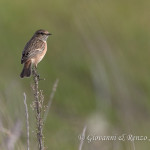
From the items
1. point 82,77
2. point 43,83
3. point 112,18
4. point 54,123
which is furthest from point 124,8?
point 54,123

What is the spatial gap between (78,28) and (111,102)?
3.27 metres

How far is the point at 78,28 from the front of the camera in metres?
21.3

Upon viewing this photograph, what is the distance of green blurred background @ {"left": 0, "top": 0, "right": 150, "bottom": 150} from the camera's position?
58.3ft

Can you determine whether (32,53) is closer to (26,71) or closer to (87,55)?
(26,71)

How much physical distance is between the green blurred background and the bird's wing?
8361 millimetres

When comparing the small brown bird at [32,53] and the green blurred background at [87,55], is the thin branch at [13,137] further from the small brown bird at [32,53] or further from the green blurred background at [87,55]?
the green blurred background at [87,55]

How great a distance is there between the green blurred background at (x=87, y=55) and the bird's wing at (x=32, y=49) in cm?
836

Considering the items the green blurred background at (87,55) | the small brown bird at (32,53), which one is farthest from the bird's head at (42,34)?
the green blurred background at (87,55)

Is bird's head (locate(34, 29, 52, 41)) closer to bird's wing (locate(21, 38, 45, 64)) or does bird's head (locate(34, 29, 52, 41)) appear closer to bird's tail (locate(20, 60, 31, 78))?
bird's wing (locate(21, 38, 45, 64))

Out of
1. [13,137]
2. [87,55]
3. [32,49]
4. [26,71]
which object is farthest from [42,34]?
[87,55]

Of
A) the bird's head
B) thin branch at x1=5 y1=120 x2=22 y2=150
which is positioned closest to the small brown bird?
the bird's head

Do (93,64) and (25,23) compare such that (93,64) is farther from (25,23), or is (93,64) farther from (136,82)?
(25,23)

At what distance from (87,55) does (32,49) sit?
42.9 feet

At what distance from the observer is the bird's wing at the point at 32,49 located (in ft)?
22.2
